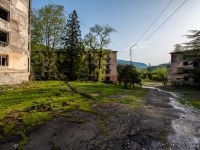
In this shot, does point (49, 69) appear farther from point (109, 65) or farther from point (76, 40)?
point (109, 65)

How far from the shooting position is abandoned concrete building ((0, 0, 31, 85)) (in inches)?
766

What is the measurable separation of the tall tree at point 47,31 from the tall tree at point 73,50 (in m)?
2.02

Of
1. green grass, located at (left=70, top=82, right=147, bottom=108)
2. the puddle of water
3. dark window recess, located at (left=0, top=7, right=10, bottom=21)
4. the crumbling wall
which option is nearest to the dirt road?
the puddle of water

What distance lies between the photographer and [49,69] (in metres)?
39.2

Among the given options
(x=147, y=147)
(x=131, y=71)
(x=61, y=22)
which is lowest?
(x=147, y=147)

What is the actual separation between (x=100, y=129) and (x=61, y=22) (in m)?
34.9

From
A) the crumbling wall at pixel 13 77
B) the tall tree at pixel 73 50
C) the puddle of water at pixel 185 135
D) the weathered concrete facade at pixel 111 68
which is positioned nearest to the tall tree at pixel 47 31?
the tall tree at pixel 73 50

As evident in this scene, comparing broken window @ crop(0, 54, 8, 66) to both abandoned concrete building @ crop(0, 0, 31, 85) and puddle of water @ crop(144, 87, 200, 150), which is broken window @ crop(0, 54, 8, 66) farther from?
puddle of water @ crop(144, 87, 200, 150)

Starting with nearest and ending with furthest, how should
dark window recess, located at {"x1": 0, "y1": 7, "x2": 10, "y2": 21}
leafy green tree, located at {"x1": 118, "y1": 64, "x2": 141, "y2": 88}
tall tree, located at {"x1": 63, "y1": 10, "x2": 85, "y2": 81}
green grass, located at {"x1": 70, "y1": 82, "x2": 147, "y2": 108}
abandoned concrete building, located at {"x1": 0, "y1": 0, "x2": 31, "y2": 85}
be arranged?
green grass, located at {"x1": 70, "y1": 82, "x2": 147, "y2": 108} < abandoned concrete building, located at {"x1": 0, "y1": 0, "x2": 31, "y2": 85} < dark window recess, located at {"x1": 0, "y1": 7, "x2": 10, "y2": 21} < leafy green tree, located at {"x1": 118, "y1": 64, "x2": 141, "y2": 88} < tall tree, located at {"x1": 63, "y1": 10, "x2": 85, "y2": 81}

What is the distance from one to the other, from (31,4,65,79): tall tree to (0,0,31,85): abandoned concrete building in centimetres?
1105

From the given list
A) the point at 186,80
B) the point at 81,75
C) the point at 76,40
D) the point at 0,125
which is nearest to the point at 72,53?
the point at 76,40

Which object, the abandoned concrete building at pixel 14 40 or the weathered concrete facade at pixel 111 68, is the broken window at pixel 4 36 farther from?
the weathered concrete facade at pixel 111 68

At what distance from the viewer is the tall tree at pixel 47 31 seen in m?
36.1

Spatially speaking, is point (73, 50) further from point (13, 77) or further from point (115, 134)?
point (115, 134)
